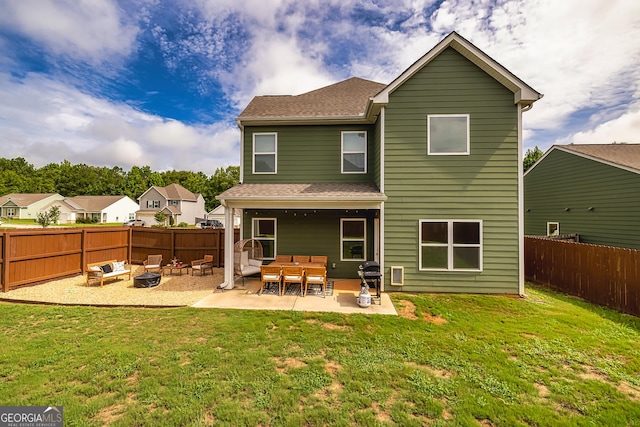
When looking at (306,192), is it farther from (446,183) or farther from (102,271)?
(102,271)

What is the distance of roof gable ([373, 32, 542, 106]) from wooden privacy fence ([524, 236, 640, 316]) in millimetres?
4865

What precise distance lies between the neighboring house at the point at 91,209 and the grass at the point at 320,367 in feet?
175

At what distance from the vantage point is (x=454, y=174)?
7.95 metres

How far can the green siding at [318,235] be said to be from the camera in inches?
377

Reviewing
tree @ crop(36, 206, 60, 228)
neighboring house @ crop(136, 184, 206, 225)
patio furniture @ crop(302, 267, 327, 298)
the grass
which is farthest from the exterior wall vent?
neighboring house @ crop(136, 184, 206, 225)

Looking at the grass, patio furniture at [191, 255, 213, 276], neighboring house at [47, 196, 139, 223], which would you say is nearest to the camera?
the grass

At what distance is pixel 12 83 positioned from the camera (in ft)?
37.8

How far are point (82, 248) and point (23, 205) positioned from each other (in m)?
64.5

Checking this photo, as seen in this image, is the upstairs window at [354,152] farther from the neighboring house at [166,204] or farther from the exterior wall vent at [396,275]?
the neighboring house at [166,204]

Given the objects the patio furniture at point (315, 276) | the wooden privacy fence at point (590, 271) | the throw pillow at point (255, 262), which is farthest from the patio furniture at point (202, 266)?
the wooden privacy fence at point (590, 271)

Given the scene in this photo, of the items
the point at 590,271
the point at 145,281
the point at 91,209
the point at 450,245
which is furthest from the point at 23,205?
the point at 590,271

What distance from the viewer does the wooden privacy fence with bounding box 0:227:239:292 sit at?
781cm

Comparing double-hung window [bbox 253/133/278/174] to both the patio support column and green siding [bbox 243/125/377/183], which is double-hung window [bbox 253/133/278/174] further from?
the patio support column

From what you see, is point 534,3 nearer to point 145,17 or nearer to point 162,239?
point 145,17
